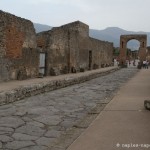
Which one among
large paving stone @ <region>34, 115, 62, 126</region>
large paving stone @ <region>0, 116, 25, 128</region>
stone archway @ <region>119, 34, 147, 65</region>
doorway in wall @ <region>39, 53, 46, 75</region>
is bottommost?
large paving stone @ <region>34, 115, 62, 126</region>

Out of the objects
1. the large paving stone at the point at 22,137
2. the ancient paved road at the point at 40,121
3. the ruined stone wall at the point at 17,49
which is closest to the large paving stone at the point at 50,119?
the ancient paved road at the point at 40,121

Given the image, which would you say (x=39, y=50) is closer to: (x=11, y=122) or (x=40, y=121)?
(x=40, y=121)

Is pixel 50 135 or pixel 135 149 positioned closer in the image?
pixel 135 149

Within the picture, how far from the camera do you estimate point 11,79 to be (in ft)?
39.2

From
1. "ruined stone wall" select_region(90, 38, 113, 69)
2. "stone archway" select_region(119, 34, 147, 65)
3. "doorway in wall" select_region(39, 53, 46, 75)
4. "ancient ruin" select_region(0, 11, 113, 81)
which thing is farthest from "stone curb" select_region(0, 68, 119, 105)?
"stone archway" select_region(119, 34, 147, 65)

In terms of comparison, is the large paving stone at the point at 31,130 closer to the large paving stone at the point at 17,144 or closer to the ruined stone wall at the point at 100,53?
the large paving stone at the point at 17,144

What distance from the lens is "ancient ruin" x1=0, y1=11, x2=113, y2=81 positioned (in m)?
11.6

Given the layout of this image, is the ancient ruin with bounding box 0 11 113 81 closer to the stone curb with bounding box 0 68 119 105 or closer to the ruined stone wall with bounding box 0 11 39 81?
the ruined stone wall with bounding box 0 11 39 81

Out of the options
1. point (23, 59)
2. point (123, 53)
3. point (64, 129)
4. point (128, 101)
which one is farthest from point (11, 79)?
point (123, 53)

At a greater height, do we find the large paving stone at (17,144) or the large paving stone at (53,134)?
the large paving stone at (53,134)

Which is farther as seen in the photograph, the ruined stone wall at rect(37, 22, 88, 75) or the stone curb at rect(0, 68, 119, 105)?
the ruined stone wall at rect(37, 22, 88, 75)

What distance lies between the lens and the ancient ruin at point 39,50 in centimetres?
1164

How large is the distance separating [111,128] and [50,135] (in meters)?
0.98

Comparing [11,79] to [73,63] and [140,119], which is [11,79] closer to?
[140,119]
